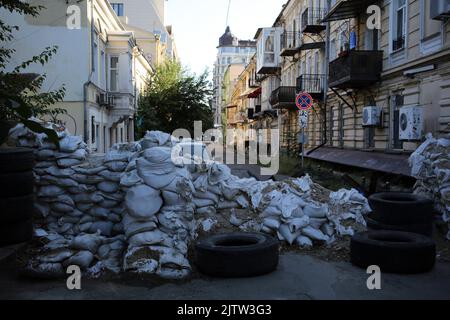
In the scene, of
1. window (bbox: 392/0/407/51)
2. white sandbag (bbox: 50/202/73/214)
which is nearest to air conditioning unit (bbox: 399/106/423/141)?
window (bbox: 392/0/407/51)

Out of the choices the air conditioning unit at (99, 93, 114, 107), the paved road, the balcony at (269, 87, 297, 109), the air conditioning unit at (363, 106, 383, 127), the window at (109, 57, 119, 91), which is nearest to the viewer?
the paved road

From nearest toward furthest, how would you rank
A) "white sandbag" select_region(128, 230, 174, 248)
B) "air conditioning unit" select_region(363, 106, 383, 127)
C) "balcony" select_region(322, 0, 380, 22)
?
"white sandbag" select_region(128, 230, 174, 248) → "air conditioning unit" select_region(363, 106, 383, 127) → "balcony" select_region(322, 0, 380, 22)

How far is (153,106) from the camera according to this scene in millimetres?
33750

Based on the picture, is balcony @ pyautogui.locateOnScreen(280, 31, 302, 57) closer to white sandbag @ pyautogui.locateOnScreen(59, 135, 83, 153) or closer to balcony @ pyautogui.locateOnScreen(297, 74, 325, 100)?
balcony @ pyautogui.locateOnScreen(297, 74, 325, 100)

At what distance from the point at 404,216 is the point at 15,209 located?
5.01 meters

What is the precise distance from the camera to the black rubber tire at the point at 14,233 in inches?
206

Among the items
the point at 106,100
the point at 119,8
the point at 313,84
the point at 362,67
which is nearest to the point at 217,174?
the point at 362,67


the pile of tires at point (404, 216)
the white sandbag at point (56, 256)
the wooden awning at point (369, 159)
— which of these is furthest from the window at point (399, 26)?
the white sandbag at point (56, 256)

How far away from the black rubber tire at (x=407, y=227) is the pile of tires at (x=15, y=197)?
4.55 meters

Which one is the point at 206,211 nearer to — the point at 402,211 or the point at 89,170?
the point at 89,170

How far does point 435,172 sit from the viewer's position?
740 centimetres

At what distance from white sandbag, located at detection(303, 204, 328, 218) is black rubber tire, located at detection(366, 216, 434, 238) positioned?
80 cm

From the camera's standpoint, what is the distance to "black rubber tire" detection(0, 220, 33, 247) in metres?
5.23

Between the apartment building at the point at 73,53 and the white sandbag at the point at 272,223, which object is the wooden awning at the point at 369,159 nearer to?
the white sandbag at the point at 272,223
